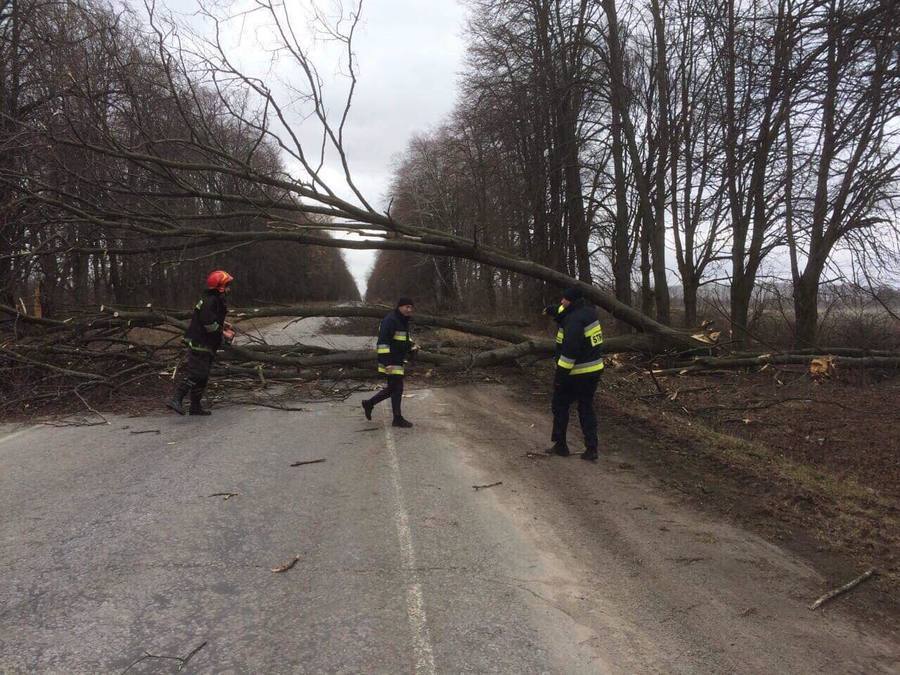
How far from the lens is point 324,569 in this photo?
3641mm

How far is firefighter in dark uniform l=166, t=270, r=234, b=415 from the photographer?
786 cm

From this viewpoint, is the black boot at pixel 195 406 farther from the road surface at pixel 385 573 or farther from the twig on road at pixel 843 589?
the twig on road at pixel 843 589

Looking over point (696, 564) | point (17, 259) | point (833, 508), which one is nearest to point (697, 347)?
point (833, 508)

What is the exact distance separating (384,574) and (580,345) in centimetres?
348

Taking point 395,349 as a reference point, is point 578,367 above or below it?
below

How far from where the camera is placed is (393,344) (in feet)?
24.9

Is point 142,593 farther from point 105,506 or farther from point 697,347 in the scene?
point 697,347

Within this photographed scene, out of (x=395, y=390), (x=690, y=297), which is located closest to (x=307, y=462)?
(x=395, y=390)

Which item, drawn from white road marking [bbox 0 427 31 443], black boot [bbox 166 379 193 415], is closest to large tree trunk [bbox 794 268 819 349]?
black boot [bbox 166 379 193 415]

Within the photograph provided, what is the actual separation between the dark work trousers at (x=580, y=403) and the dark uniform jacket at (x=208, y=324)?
4580mm

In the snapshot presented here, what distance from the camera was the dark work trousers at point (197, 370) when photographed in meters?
7.93

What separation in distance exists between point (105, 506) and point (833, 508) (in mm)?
5802

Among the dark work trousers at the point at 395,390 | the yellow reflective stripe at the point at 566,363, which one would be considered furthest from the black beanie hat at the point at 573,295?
the dark work trousers at the point at 395,390

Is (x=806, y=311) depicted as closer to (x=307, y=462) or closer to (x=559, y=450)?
(x=559, y=450)
